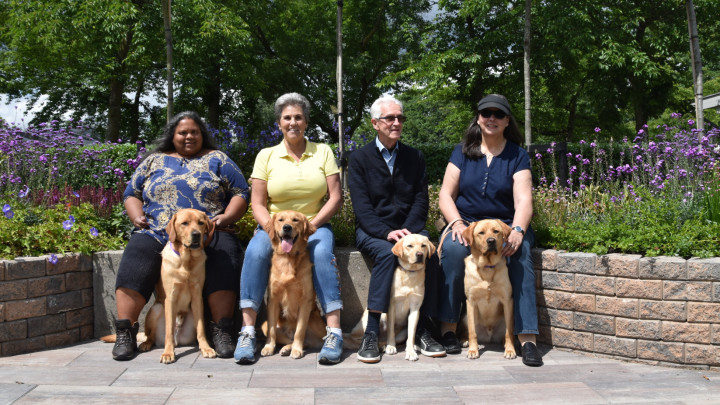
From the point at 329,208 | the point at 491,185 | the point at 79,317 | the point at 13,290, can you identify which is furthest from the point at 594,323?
the point at 13,290

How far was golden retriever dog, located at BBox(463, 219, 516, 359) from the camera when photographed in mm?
3961

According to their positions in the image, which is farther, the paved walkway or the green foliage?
the green foliage

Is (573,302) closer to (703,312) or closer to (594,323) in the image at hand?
(594,323)

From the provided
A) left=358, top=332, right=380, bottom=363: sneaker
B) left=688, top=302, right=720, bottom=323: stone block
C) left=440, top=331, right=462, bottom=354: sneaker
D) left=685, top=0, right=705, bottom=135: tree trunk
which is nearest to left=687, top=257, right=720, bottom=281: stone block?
left=688, top=302, right=720, bottom=323: stone block

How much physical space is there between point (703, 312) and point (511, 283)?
1.23m

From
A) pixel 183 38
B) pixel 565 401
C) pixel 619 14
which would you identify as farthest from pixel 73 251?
pixel 619 14

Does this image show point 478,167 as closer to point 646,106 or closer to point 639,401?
point 639,401

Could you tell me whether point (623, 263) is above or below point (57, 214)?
below

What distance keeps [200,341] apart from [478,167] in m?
2.51

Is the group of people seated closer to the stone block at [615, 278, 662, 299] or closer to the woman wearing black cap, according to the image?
the woman wearing black cap

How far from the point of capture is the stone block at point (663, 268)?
3.67 metres

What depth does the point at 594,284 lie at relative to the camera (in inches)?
158

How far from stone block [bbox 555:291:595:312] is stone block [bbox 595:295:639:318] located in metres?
0.04

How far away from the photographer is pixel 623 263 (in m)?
3.87
